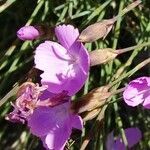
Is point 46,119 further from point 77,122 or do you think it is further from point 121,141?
point 121,141

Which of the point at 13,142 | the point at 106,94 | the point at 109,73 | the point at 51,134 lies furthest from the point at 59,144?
the point at 13,142

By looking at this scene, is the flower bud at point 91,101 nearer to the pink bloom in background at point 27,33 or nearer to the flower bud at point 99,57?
the flower bud at point 99,57

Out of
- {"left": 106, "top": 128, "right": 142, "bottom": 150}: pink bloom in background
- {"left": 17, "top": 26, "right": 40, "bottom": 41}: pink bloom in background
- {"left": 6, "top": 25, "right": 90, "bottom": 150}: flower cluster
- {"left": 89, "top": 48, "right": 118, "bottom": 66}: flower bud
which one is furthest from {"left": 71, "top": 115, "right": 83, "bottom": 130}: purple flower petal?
{"left": 106, "top": 128, "right": 142, "bottom": 150}: pink bloom in background

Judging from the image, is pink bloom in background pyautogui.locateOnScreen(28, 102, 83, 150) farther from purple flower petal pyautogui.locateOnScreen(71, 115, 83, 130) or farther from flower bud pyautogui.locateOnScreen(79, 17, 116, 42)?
flower bud pyautogui.locateOnScreen(79, 17, 116, 42)

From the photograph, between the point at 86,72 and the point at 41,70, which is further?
the point at 41,70

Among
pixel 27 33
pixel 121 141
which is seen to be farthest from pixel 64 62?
pixel 121 141

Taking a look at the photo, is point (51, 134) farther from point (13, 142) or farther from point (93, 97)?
point (13, 142)
